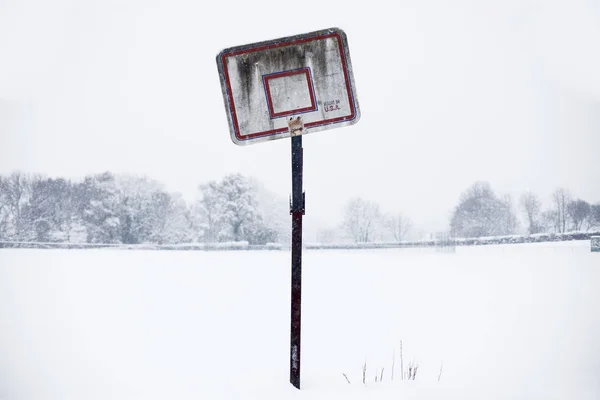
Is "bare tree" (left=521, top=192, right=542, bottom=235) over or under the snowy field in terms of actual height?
over

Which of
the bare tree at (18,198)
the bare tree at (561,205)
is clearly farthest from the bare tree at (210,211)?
the bare tree at (561,205)

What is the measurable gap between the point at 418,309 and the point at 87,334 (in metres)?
7.11

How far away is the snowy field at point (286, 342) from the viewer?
13.3 feet

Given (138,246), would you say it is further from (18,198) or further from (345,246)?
(18,198)

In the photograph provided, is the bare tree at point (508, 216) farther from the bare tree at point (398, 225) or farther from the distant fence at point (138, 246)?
the distant fence at point (138, 246)

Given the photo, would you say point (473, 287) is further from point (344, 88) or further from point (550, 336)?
point (344, 88)

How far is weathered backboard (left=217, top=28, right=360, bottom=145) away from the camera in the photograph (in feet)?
12.7

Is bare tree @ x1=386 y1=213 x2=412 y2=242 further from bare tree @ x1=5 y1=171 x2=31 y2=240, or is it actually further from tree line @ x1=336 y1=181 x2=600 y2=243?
bare tree @ x1=5 y1=171 x2=31 y2=240

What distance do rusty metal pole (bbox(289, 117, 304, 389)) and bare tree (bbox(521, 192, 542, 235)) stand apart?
89.8m

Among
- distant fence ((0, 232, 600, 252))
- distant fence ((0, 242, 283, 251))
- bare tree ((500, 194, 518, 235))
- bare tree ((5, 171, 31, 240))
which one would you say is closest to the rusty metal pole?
distant fence ((0, 232, 600, 252))

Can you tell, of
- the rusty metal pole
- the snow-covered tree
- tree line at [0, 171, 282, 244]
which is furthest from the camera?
the snow-covered tree

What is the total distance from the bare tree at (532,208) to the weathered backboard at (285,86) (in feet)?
294

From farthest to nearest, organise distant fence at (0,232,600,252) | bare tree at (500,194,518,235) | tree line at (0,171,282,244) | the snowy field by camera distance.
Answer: bare tree at (500,194,518,235)
tree line at (0,171,282,244)
distant fence at (0,232,600,252)
the snowy field

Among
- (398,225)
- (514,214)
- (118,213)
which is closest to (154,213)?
(118,213)
